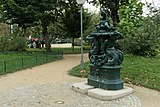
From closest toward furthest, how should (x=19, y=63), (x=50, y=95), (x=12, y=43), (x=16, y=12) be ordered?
1. (x=50, y=95)
2. (x=19, y=63)
3. (x=16, y=12)
4. (x=12, y=43)

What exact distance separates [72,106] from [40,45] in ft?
108

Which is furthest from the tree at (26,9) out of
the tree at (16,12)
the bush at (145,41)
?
the bush at (145,41)

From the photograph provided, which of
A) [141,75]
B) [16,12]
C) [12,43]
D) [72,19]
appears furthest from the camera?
[72,19]

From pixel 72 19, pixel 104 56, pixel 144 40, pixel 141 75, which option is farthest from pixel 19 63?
pixel 72 19

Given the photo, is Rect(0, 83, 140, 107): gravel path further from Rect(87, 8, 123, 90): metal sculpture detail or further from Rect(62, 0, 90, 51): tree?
Rect(62, 0, 90, 51): tree

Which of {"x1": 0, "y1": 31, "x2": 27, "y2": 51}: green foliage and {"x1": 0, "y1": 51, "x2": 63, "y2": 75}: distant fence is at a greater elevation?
{"x1": 0, "y1": 31, "x2": 27, "y2": 51}: green foliage

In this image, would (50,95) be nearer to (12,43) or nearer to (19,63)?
(19,63)

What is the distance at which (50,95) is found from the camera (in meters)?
9.04

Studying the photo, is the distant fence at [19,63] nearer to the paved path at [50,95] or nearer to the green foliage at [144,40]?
the paved path at [50,95]

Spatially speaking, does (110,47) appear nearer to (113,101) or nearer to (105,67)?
(105,67)

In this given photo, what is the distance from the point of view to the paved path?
8.06m

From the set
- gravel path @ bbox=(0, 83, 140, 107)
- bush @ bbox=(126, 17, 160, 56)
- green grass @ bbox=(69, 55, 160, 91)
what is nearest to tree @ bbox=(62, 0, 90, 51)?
bush @ bbox=(126, 17, 160, 56)

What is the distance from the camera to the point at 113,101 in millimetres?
8336

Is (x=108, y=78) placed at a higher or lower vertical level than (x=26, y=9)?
lower
